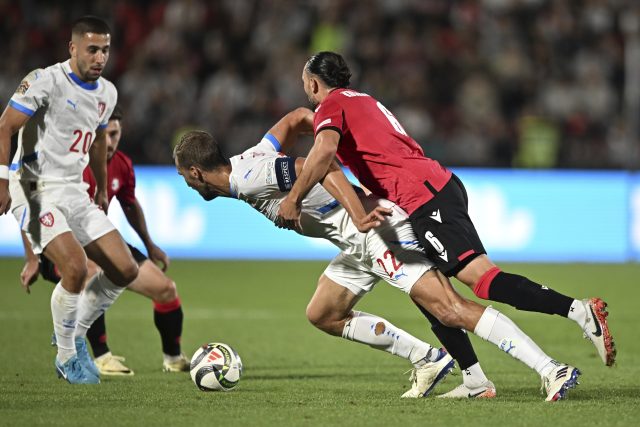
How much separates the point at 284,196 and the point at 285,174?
16cm

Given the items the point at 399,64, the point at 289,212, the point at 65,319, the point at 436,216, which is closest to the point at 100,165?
the point at 65,319

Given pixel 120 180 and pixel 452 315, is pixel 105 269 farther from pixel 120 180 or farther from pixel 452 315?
pixel 452 315

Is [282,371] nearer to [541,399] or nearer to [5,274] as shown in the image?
[541,399]

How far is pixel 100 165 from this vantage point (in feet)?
24.5

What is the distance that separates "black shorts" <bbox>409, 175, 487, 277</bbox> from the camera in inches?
234

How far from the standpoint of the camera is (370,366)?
796 centimetres

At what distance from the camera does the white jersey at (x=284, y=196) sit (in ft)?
20.4

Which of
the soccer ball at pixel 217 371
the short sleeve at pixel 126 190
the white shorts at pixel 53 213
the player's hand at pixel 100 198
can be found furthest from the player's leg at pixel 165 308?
the soccer ball at pixel 217 371

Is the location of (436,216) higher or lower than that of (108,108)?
lower

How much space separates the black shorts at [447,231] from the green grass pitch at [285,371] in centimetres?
79

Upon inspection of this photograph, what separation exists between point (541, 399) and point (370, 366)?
203 centimetres

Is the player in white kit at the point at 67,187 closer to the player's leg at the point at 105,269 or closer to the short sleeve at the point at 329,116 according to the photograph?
the player's leg at the point at 105,269

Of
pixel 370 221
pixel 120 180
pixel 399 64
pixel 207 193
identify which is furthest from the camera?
pixel 399 64

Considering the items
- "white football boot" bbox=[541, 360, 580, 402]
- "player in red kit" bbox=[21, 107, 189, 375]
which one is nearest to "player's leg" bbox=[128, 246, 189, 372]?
"player in red kit" bbox=[21, 107, 189, 375]
